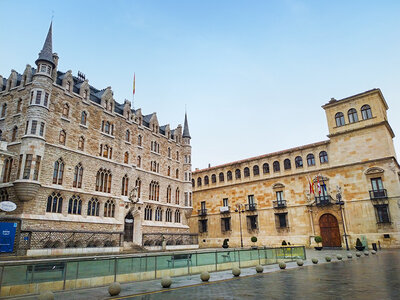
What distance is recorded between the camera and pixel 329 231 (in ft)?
120

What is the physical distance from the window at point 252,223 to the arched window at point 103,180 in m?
22.6

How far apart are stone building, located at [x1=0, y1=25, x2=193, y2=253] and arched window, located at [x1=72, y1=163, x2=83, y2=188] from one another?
0.10 meters

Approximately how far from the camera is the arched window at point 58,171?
2729cm

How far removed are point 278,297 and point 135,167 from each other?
3028 cm

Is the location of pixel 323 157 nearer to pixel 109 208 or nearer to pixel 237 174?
pixel 237 174

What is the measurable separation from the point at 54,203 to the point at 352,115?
37.3 m

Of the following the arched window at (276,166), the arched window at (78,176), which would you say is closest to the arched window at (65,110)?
the arched window at (78,176)

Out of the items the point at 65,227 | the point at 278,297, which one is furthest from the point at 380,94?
the point at 65,227

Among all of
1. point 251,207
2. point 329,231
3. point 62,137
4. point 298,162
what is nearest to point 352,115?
point 298,162

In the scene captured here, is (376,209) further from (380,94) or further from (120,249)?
(120,249)

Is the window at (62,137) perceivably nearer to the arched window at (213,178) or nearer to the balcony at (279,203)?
the arched window at (213,178)

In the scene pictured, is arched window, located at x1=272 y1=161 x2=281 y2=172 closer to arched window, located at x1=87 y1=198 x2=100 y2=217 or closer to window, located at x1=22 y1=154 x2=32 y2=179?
arched window, located at x1=87 y1=198 x2=100 y2=217

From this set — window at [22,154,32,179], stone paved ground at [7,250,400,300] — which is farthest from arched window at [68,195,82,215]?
stone paved ground at [7,250,400,300]

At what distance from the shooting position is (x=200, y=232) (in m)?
50.0
